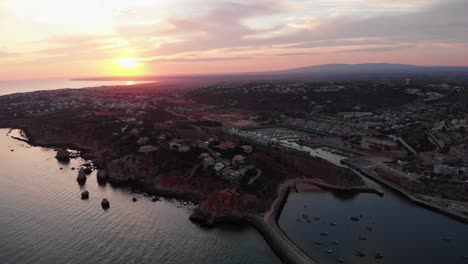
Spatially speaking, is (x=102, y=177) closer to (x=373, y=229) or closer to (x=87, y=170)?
(x=87, y=170)

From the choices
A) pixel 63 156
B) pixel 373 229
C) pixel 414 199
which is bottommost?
pixel 373 229

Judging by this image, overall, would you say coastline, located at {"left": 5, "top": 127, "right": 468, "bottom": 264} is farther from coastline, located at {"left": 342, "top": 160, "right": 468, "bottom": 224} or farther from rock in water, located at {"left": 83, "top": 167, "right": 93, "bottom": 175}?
rock in water, located at {"left": 83, "top": 167, "right": 93, "bottom": 175}

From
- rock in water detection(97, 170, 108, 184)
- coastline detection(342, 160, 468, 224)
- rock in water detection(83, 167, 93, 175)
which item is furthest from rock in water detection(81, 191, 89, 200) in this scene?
coastline detection(342, 160, 468, 224)

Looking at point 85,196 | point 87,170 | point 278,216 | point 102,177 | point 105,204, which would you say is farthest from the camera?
point 87,170

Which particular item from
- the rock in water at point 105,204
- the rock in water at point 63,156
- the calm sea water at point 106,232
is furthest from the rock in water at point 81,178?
the rock in water at point 63,156

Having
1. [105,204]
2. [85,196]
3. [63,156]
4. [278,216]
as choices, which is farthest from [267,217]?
[63,156]

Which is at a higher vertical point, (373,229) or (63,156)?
(63,156)
